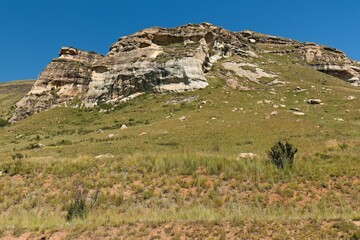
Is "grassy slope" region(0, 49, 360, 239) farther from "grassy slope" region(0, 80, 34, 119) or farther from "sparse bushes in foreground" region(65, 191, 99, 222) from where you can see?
"grassy slope" region(0, 80, 34, 119)

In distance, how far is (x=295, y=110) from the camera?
32.6 meters

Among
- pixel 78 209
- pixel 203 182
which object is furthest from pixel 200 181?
pixel 78 209

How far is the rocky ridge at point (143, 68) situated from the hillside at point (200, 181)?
11079 mm

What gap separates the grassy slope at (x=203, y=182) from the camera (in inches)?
388

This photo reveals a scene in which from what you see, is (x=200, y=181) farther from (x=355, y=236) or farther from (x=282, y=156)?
(x=355, y=236)

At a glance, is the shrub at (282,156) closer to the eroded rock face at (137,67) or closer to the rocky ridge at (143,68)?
the eroded rock face at (137,67)

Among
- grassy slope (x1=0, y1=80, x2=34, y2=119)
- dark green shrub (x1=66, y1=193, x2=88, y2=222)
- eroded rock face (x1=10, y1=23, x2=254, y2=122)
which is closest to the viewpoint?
dark green shrub (x1=66, y1=193, x2=88, y2=222)

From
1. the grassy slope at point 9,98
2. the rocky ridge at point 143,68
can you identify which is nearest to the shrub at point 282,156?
the rocky ridge at point 143,68

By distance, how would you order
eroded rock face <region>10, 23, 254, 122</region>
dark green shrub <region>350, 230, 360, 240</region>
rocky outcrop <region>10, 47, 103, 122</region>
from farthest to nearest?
rocky outcrop <region>10, 47, 103, 122</region> < eroded rock face <region>10, 23, 254, 122</region> < dark green shrub <region>350, 230, 360, 240</region>

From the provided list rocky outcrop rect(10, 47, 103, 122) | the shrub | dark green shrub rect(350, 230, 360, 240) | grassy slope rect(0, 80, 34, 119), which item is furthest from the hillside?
grassy slope rect(0, 80, 34, 119)

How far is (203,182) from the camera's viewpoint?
14.6m

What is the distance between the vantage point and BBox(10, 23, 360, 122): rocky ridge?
45500 mm

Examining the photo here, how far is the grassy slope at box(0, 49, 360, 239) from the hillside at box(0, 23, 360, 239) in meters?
0.05

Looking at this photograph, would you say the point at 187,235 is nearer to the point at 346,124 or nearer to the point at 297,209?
the point at 297,209
